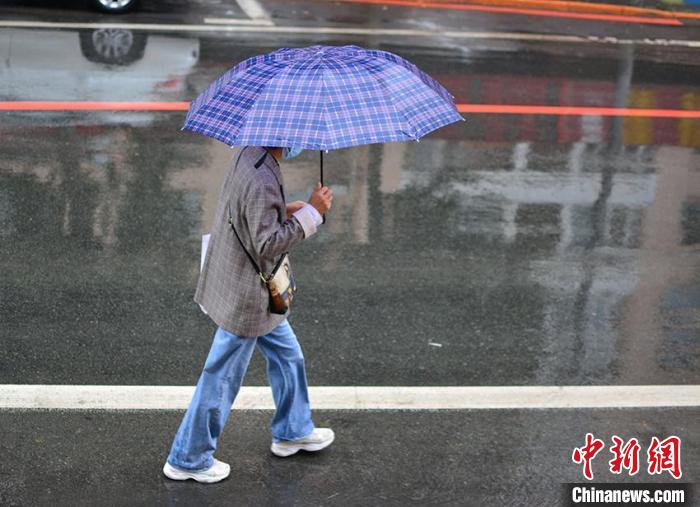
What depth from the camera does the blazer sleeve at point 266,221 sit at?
4871mm

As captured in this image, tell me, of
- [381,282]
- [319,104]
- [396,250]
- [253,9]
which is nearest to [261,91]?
[319,104]

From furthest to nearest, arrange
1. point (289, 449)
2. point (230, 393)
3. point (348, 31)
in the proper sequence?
point (348, 31), point (289, 449), point (230, 393)

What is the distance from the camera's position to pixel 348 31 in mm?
14633

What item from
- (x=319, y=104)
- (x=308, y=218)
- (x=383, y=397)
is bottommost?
(x=383, y=397)

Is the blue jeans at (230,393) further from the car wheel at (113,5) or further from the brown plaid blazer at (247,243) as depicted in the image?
the car wheel at (113,5)

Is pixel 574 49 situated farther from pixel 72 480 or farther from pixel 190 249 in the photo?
pixel 72 480

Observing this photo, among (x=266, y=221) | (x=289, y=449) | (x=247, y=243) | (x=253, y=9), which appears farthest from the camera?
(x=253, y=9)

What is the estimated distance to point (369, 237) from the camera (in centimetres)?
829

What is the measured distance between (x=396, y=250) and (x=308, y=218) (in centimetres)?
317

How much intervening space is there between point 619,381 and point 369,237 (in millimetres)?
2408

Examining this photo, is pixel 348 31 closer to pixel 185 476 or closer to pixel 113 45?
pixel 113 45

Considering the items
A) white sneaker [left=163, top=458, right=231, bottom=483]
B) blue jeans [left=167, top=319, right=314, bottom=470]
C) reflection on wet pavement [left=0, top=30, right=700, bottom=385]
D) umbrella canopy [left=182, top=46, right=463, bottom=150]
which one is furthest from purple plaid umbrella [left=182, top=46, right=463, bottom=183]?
reflection on wet pavement [left=0, top=30, right=700, bottom=385]

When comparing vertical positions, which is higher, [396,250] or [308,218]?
[308,218]

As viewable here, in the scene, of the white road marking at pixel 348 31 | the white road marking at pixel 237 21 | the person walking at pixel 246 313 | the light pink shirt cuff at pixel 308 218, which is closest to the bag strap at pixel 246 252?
the person walking at pixel 246 313
